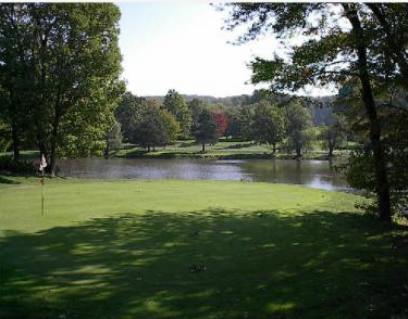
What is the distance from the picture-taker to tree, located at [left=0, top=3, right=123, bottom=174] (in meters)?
38.8

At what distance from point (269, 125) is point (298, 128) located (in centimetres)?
618

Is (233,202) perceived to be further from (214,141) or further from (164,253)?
(214,141)

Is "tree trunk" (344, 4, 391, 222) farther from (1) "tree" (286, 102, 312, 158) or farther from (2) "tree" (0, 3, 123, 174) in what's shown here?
(1) "tree" (286, 102, 312, 158)

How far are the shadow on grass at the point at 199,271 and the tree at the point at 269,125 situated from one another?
286 ft

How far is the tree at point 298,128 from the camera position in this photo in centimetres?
9662

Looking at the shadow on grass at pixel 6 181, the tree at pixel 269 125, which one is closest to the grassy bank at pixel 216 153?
the tree at pixel 269 125

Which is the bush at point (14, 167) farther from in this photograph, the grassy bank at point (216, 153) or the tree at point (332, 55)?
the grassy bank at point (216, 153)

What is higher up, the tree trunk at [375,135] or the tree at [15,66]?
the tree at [15,66]

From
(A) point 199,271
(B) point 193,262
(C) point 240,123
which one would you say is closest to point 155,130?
(C) point 240,123

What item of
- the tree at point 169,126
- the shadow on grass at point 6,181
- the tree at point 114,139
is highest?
the tree at point 169,126

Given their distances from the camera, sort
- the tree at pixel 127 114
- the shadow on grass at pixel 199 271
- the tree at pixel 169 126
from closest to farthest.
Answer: the shadow on grass at pixel 199 271, the tree at pixel 169 126, the tree at pixel 127 114

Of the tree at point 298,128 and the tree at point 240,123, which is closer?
the tree at point 298,128

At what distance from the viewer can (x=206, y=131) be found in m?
111

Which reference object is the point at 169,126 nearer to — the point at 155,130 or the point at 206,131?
the point at 155,130
